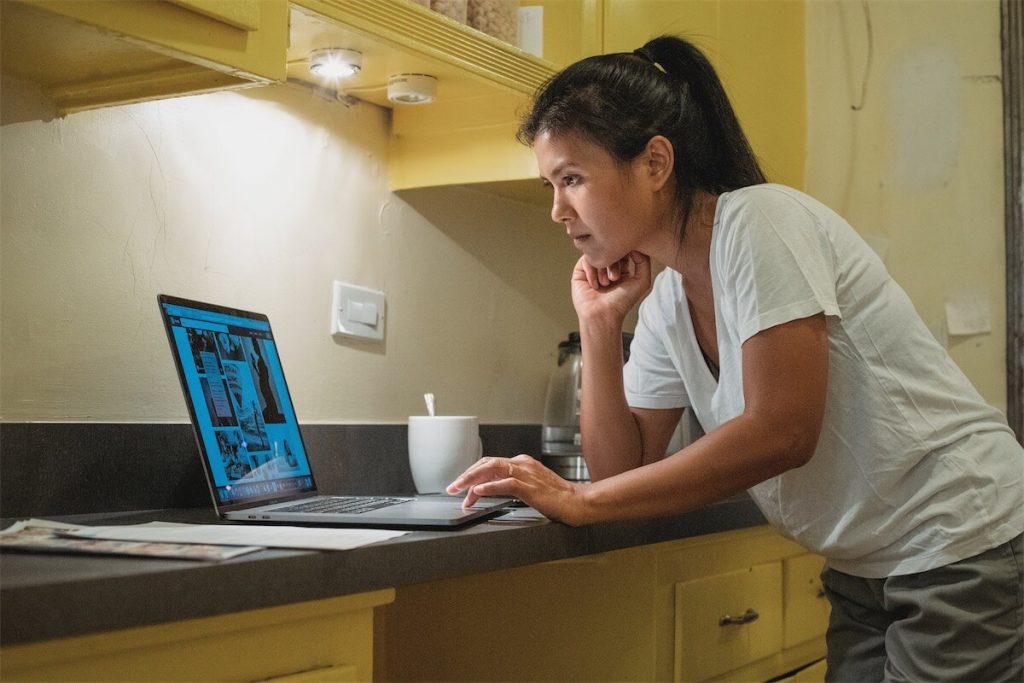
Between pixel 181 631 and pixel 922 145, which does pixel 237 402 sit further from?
pixel 922 145

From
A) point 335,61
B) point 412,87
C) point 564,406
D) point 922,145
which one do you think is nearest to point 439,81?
point 412,87

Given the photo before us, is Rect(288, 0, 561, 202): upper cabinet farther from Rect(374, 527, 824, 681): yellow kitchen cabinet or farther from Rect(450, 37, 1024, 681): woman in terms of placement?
Rect(374, 527, 824, 681): yellow kitchen cabinet

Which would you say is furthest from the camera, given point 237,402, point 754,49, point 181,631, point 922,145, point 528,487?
point 922,145

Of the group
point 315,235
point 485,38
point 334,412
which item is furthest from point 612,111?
point 334,412

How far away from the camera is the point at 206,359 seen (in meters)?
1.21

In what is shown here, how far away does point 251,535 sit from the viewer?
906 mm

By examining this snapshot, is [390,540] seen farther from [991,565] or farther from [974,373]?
[974,373]

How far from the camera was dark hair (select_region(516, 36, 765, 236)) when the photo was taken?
1.26 m

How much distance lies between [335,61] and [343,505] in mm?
581

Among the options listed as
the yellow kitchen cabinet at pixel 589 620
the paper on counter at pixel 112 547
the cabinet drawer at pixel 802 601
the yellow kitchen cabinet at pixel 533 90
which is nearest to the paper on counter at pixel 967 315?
the yellow kitchen cabinet at pixel 533 90

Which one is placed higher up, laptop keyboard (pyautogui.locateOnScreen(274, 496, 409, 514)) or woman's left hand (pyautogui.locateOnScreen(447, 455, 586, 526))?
woman's left hand (pyautogui.locateOnScreen(447, 455, 586, 526))

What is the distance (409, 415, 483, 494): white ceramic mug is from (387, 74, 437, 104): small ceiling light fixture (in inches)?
18.2

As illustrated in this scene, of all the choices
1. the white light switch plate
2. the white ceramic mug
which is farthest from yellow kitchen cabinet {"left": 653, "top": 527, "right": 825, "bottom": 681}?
the white light switch plate

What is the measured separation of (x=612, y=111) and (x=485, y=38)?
266 mm
